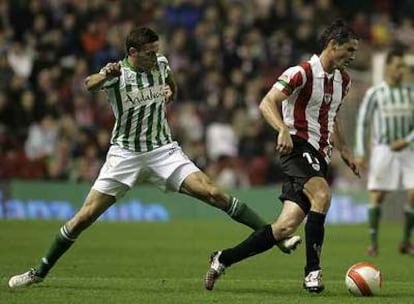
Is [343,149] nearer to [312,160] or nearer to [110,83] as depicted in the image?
[312,160]

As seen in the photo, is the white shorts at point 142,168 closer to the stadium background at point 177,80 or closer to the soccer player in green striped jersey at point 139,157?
the soccer player in green striped jersey at point 139,157

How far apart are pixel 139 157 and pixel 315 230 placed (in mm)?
1737

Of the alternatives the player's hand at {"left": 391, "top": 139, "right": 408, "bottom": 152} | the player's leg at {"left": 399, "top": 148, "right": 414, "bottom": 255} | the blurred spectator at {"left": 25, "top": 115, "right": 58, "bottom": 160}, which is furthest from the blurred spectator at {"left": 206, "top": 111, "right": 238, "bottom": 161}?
the player's hand at {"left": 391, "top": 139, "right": 408, "bottom": 152}

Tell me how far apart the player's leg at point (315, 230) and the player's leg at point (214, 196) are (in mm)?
785

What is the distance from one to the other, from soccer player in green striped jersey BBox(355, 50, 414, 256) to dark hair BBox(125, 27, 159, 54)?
5.48m

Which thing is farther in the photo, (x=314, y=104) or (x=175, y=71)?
(x=175, y=71)

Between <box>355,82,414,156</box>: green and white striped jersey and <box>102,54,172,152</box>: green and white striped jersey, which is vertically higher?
<box>102,54,172,152</box>: green and white striped jersey

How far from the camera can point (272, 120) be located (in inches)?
380

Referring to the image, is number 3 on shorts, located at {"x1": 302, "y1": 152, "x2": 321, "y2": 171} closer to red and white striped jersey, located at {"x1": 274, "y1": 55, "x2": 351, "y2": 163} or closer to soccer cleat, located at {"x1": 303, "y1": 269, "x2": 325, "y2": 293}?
red and white striped jersey, located at {"x1": 274, "y1": 55, "x2": 351, "y2": 163}

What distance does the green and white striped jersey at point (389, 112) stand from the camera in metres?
15.5

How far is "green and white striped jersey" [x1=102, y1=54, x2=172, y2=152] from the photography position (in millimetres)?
10625

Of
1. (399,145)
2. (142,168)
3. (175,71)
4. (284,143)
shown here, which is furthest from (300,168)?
(175,71)

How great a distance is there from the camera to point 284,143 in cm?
938

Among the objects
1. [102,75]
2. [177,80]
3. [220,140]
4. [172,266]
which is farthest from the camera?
[177,80]
